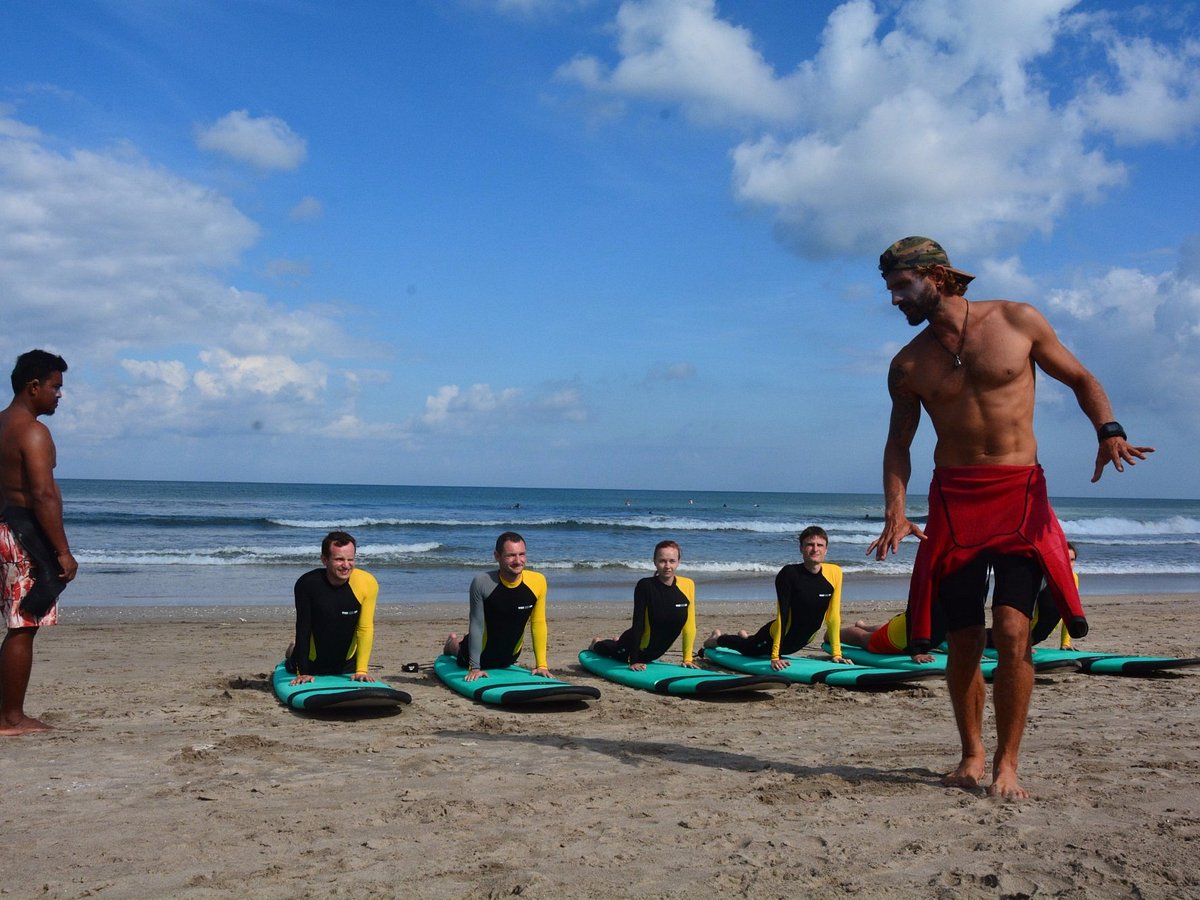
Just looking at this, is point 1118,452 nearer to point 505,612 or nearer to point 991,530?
point 991,530

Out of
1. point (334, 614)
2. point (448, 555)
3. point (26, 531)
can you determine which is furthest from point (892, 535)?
point (448, 555)

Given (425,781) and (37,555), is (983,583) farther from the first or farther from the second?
(37,555)

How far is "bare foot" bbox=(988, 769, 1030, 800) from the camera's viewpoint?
14.9ft

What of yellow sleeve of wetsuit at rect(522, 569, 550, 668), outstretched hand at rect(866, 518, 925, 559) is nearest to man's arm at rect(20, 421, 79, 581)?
yellow sleeve of wetsuit at rect(522, 569, 550, 668)

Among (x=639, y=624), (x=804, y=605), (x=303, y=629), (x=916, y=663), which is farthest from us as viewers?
(x=804, y=605)

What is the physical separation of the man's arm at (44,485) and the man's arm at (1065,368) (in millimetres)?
5478

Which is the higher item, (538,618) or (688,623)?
(538,618)

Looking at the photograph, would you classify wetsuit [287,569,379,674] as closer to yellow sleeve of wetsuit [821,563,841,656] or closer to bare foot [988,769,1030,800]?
yellow sleeve of wetsuit [821,563,841,656]

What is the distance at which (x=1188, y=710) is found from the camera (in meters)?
7.17

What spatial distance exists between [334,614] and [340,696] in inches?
44.4

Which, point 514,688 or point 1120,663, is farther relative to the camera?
point 1120,663

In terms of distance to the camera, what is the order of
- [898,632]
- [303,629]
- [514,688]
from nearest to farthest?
[514,688]
[303,629]
[898,632]

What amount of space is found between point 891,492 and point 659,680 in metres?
3.88

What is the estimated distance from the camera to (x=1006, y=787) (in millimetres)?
4582
